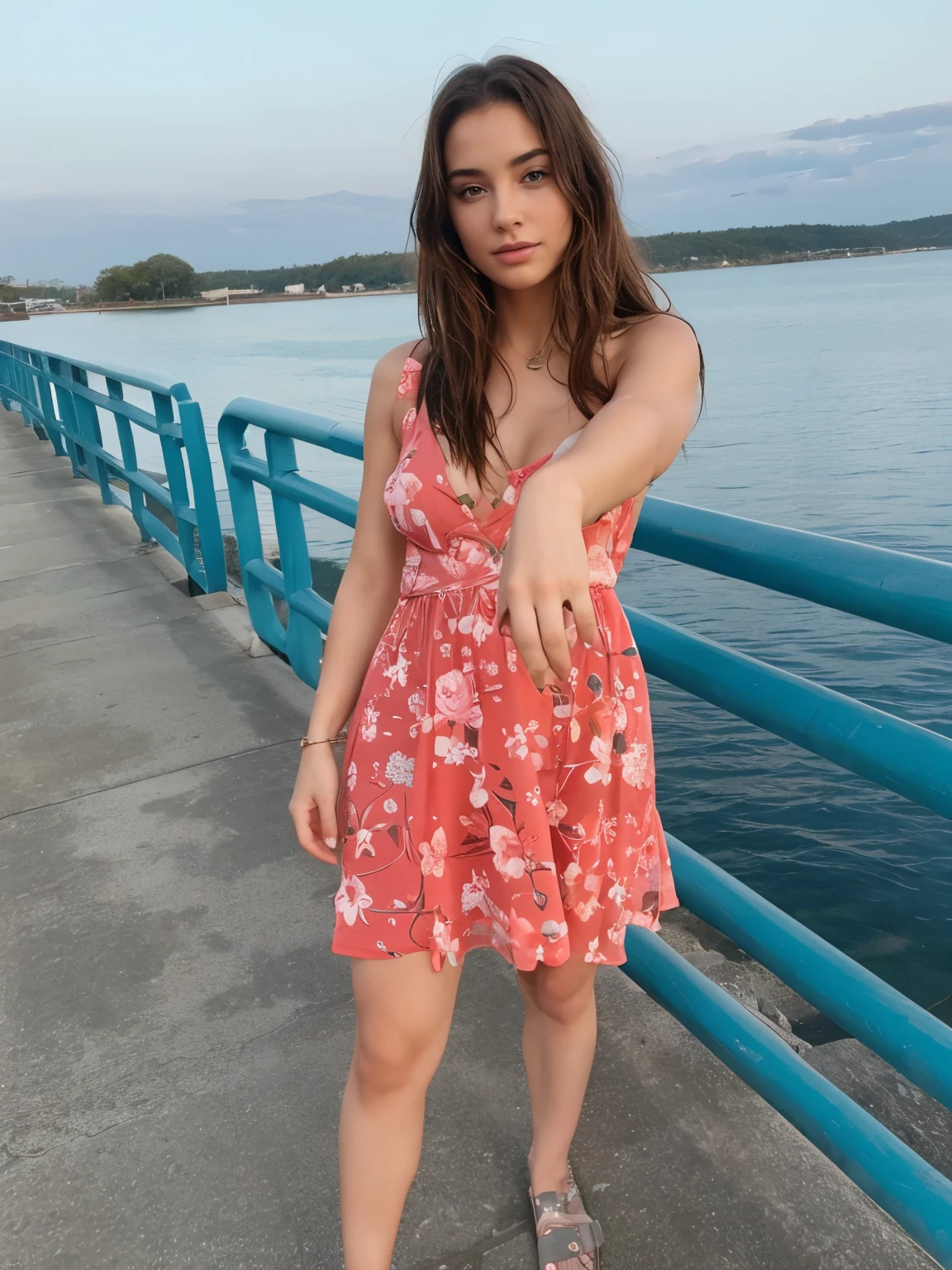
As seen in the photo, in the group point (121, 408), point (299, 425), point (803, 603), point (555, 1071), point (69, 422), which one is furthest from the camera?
point (803, 603)

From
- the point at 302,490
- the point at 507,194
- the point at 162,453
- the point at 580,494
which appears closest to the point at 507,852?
the point at 580,494

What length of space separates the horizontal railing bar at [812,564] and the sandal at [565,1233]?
37.8 inches

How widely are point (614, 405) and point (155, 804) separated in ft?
7.31

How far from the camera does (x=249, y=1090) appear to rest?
1.83 meters

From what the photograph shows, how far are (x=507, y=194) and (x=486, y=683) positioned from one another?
597 mm

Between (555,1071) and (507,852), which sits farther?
(555,1071)

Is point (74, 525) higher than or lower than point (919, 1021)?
lower

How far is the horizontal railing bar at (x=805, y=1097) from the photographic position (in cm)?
127

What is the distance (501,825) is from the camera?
1.25 m

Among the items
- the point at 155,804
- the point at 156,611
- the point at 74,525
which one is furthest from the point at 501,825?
the point at 74,525

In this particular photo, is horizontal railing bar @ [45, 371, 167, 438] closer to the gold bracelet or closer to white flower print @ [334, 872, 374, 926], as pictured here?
the gold bracelet

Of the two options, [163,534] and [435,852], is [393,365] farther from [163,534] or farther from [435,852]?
[163,534]

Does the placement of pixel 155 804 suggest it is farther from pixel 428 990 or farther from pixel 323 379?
pixel 323 379

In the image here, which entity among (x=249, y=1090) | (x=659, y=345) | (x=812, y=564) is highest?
(x=659, y=345)
